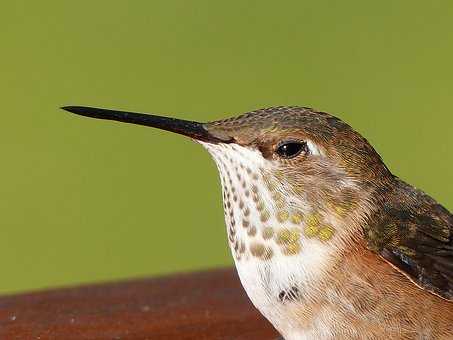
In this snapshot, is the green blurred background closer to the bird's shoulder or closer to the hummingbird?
the bird's shoulder

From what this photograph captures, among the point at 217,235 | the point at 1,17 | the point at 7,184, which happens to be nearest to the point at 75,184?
the point at 7,184

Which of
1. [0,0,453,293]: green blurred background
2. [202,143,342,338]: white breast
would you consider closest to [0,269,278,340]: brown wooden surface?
[202,143,342,338]: white breast

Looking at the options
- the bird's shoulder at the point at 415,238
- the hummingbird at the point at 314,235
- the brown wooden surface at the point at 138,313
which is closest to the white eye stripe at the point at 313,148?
the hummingbird at the point at 314,235

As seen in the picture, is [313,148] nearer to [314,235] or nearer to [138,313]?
[314,235]

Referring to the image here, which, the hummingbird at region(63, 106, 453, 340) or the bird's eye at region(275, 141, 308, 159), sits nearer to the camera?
the hummingbird at region(63, 106, 453, 340)

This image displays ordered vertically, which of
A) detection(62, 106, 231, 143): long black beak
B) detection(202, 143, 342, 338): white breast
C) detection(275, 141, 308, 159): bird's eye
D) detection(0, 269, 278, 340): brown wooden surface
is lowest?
detection(0, 269, 278, 340): brown wooden surface

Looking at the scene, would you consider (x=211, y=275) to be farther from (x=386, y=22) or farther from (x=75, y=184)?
(x=386, y=22)
